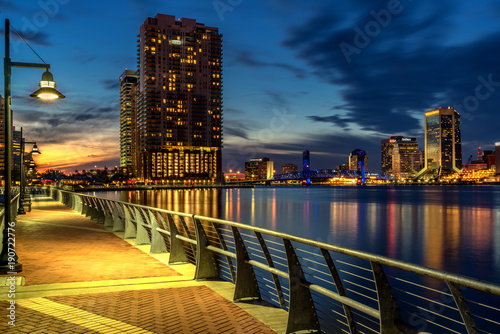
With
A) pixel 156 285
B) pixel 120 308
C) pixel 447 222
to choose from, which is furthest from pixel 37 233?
pixel 447 222

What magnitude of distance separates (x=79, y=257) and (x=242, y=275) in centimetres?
650

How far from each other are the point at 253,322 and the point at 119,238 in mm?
10907

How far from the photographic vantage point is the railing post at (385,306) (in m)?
4.47

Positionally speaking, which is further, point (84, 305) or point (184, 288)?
point (184, 288)

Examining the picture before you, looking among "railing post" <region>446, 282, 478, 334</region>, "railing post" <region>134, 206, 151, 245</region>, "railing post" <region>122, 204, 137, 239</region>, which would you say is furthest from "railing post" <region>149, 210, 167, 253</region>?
"railing post" <region>446, 282, 478, 334</region>

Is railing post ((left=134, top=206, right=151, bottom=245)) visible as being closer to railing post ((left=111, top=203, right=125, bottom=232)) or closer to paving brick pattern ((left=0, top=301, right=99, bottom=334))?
railing post ((left=111, top=203, right=125, bottom=232))

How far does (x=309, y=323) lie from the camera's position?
19.7ft

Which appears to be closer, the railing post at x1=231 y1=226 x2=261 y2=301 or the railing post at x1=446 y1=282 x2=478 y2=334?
the railing post at x1=446 y1=282 x2=478 y2=334

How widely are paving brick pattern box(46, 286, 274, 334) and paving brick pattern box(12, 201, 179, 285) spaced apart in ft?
5.68

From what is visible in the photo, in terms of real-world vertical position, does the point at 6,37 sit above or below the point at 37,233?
above

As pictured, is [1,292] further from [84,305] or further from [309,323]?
[309,323]

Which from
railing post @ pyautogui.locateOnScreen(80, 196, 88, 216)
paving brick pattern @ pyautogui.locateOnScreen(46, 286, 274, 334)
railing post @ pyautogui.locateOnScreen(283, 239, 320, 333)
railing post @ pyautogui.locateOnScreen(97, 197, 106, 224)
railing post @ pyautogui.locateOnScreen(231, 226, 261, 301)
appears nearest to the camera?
railing post @ pyautogui.locateOnScreen(283, 239, 320, 333)

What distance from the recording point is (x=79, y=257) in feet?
39.5

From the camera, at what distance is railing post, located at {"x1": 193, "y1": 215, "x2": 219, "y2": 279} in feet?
29.0
